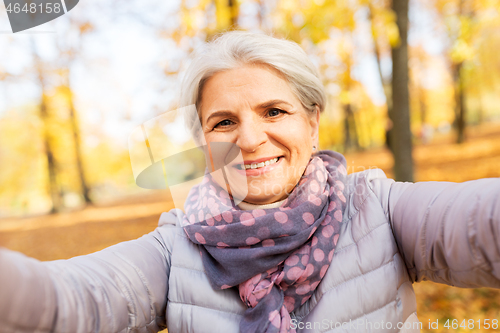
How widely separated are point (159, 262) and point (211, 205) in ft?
1.19

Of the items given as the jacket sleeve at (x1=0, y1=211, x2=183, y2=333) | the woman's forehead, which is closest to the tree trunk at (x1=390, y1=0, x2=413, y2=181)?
the woman's forehead

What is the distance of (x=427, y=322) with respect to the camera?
322cm

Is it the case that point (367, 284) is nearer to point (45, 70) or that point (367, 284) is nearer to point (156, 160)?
point (156, 160)

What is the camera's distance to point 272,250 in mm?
1300

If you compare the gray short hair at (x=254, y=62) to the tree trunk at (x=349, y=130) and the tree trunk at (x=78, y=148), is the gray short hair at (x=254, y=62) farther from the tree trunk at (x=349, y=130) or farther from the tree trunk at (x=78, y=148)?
the tree trunk at (x=349, y=130)

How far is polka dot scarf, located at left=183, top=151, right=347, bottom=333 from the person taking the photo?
1273mm

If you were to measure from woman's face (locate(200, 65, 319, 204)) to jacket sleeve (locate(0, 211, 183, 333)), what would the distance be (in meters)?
0.56

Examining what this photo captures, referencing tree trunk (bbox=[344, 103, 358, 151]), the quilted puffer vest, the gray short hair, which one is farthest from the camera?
tree trunk (bbox=[344, 103, 358, 151])

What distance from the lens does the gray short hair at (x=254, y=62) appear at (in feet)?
4.95

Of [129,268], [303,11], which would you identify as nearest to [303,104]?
[129,268]

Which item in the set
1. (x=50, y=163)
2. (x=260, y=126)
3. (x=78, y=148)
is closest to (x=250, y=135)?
(x=260, y=126)

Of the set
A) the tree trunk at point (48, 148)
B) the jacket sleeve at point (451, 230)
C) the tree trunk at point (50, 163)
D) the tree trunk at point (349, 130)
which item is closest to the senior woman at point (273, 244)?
the jacket sleeve at point (451, 230)

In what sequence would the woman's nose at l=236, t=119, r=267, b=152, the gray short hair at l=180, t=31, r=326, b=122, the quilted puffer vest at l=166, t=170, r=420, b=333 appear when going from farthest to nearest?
the gray short hair at l=180, t=31, r=326, b=122 < the woman's nose at l=236, t=119, r=267, b=152 < the quilted puffer vest at l=166, t=170, r=420, b=333

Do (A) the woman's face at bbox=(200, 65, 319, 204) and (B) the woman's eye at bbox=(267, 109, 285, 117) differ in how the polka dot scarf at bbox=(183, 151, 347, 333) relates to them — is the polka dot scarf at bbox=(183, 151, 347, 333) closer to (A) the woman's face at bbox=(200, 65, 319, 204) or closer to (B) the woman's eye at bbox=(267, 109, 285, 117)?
(A) the woman's face at bbox=(200, 65, 319, 204)
